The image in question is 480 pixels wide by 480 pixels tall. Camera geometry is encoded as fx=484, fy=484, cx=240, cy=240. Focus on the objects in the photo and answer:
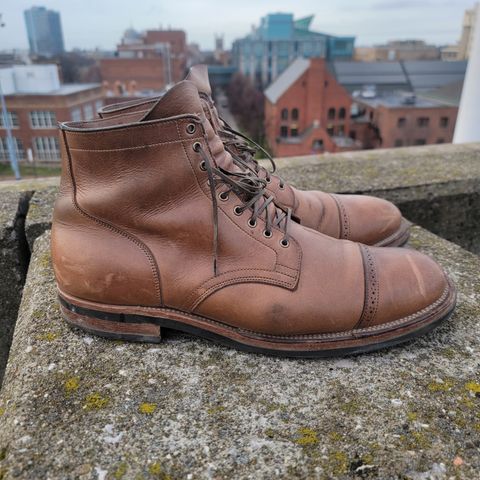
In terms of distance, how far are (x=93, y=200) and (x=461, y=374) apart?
0.90 metres

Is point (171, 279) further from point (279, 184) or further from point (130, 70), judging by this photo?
point (130, 70)

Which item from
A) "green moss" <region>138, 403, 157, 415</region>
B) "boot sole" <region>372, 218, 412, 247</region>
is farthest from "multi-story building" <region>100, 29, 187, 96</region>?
A: "green moss" <region>138, 403, 157, 415</region>

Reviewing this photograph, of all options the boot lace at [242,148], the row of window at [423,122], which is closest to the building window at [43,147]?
the boot lace at [242,148]

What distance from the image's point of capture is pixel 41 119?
770cm

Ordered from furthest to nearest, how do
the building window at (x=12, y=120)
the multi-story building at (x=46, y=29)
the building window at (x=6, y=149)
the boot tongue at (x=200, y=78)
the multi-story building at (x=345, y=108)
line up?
the multi-story building at (x=345, y=108) < the multi-story building at (x=46, y=29) < the building window at (x=12, y=120) < the building window at (x=6, y=149) < the boot tongue at (x=200, y=78)

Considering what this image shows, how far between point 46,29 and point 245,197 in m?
14.7

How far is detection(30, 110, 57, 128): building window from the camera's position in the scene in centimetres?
735

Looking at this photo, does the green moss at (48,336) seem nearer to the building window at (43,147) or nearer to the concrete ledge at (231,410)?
the concrete ledge at (231,410)

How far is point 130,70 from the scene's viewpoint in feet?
73.6

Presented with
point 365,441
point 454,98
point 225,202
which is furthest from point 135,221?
point 454,98

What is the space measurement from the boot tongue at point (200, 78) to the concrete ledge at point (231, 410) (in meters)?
0.69

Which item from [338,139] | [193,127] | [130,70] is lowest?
[338,139]

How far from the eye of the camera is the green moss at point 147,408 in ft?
3.10

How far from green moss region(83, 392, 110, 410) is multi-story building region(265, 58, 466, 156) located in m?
12.4
